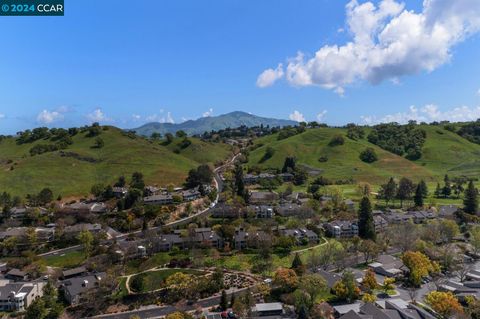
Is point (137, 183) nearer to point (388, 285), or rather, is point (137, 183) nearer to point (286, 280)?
point (286, 280)

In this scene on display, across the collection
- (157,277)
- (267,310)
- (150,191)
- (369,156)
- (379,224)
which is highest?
(369,156)

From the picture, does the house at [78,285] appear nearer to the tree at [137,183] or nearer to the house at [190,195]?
the house at [190,195]

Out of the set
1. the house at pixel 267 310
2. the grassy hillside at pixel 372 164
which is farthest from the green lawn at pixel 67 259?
the grassy hillside at pixel 372 164

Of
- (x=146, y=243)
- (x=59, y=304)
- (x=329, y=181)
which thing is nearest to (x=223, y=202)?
(x=146, y=243)

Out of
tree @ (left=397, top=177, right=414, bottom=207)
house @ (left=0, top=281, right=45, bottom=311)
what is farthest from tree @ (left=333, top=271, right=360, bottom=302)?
tree @ (left=397, top=177, right=414, bottom=207)

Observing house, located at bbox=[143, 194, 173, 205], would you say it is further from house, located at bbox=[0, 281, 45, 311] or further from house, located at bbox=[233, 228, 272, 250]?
house, located at bbox=[0, 281, 45, 311]

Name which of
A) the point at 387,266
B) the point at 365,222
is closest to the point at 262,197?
the point at 365,222

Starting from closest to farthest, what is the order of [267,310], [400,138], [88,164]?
[267,310], [88,164], [400,138]
